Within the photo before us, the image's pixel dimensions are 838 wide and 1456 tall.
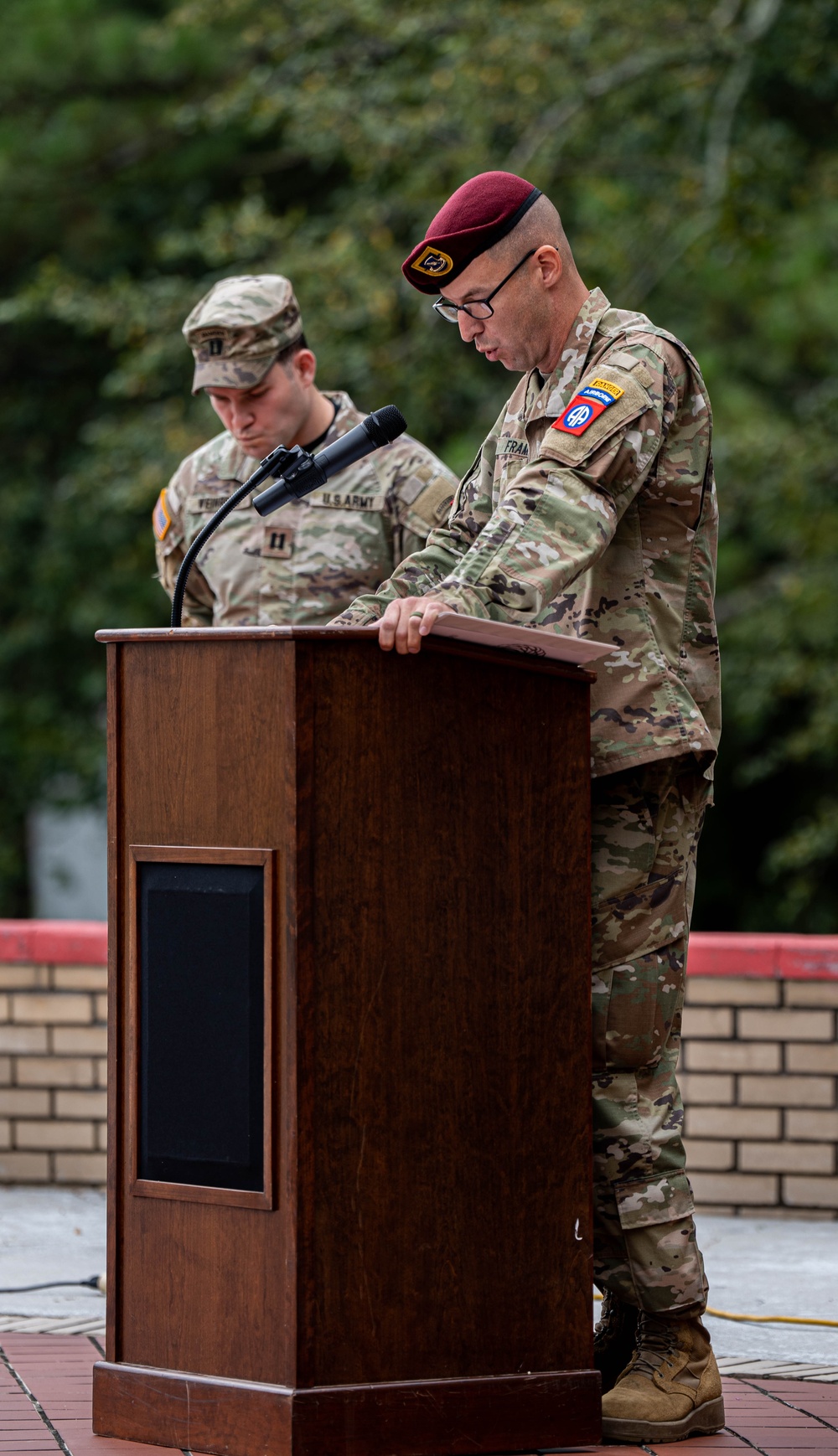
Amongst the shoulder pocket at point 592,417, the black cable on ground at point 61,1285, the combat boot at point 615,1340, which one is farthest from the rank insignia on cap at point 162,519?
the combat boot at point 615,1340

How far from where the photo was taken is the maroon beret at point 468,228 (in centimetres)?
274

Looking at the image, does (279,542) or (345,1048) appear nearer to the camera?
(345,1048)

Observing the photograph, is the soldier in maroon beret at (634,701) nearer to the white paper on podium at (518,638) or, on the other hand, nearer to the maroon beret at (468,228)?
the maroon beret at (468,228)

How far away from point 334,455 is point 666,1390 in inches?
58.4

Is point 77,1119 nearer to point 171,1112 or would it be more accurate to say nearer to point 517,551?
point 171,1112

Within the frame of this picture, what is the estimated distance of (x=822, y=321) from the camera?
11.1m

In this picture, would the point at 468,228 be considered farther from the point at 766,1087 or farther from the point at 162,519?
the point at 766,1087

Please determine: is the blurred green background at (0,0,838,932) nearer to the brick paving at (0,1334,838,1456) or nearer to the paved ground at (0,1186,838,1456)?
the paved ground at (0,1186,838,1456)

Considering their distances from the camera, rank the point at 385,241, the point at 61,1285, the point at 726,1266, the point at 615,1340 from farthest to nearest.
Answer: the point at 385,241
the point at 726,1266
the point at 61,1285
the point at 615,1340

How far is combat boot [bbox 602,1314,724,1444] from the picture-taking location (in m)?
2.75

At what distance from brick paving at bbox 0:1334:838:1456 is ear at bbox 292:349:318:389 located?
193cm

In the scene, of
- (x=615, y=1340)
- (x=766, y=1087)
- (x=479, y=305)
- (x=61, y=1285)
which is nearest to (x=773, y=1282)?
(x=766, y=1087)

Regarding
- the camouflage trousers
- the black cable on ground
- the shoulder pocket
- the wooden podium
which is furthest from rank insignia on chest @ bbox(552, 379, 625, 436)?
the black cable on ground

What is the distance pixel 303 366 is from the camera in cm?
385
